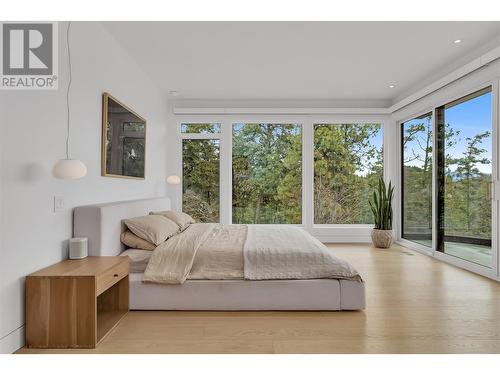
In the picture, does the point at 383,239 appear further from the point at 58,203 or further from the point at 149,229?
the point at 58,203

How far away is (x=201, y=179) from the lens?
5.31 m

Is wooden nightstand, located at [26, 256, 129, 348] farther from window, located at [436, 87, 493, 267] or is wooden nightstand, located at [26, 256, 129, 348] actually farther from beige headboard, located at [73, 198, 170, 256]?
window, located at [436, 87, 493, 267]

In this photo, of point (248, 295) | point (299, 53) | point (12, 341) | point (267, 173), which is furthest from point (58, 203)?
point (267, 173)

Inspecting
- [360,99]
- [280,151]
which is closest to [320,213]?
[280,151]

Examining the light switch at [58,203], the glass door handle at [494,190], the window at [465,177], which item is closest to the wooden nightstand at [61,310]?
the light switch at [58,203]

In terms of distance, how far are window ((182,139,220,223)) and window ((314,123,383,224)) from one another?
71.9 inches

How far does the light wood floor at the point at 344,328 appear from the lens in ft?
6.15

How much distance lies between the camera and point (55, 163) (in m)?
2.04

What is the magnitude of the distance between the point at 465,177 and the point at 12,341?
466 centimetres

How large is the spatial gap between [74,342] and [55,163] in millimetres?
1167

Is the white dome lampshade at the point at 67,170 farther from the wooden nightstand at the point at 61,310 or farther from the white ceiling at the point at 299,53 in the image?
the white ceiling at the point at 299,53

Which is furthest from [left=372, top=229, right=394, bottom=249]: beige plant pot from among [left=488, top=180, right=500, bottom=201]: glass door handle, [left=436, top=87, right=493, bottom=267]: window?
[left=488, top=180, right=500, bottom=201]: glass door handle

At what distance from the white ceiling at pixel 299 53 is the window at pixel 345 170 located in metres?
0.85
